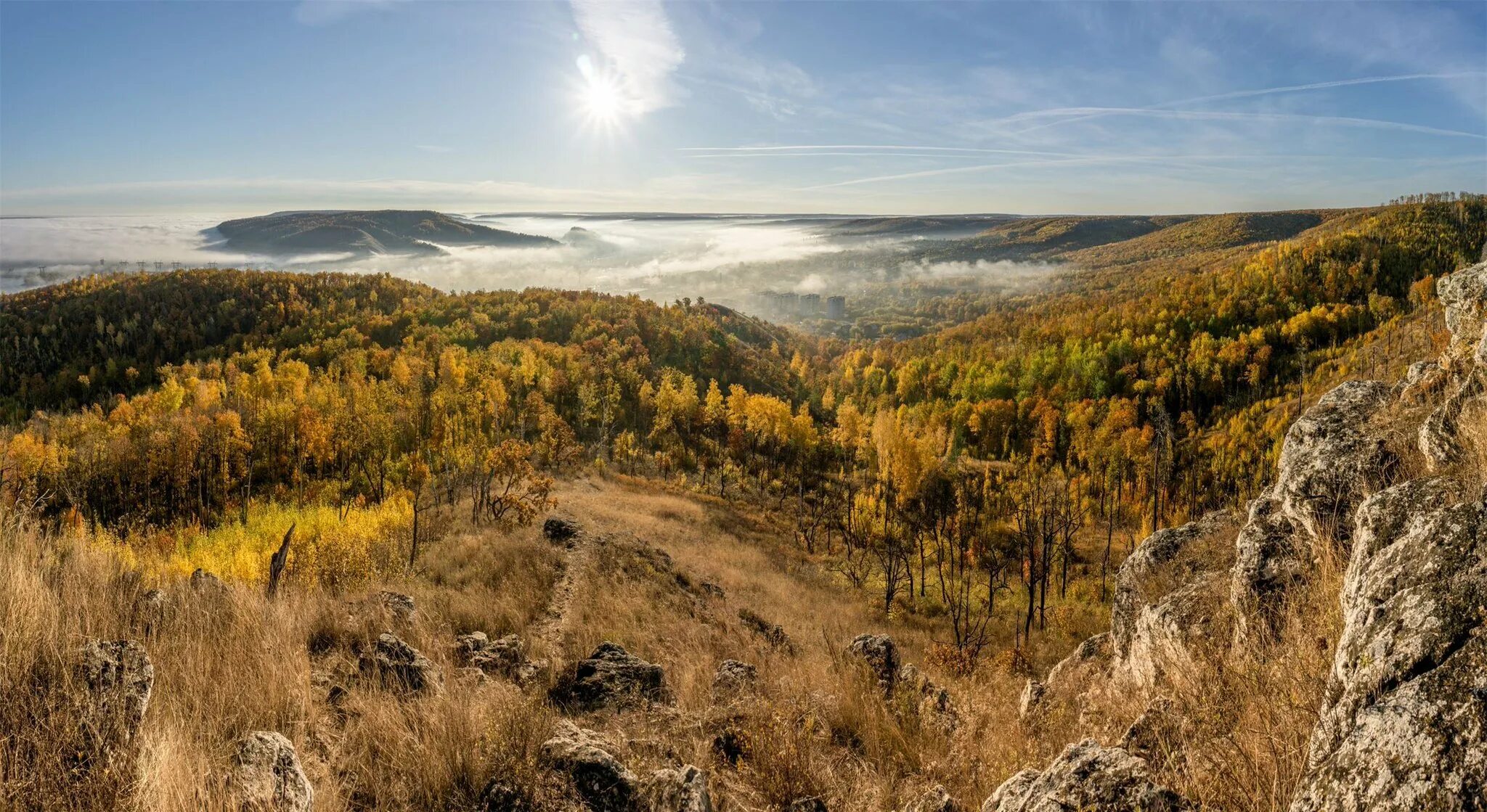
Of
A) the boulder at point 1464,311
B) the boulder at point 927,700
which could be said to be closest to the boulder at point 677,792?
the boulder at point 927,700

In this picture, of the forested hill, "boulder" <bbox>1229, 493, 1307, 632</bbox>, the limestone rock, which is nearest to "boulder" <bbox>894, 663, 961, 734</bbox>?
the limestone rock

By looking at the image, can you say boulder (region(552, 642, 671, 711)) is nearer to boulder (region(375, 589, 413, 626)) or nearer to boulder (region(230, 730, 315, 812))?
boulder (region(375, 589, 413, 626))

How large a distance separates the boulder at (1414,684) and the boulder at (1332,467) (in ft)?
12.7

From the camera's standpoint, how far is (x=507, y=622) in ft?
40.3

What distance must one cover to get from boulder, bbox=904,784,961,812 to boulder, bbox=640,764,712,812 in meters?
1.87

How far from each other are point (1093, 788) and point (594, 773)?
3.89 meters

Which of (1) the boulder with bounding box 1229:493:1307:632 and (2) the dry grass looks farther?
(1) the boulder with bounding box 1229:493:1307:632

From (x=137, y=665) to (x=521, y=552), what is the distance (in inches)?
591

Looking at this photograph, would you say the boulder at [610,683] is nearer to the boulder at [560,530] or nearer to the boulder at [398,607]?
the boulder at [398,607]

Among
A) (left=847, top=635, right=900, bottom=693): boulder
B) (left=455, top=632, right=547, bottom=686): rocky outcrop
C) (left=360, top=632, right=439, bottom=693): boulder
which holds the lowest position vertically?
(left=847, top=635, right=900, bottom=693): boulder

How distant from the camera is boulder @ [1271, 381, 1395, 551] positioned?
8.41 meters

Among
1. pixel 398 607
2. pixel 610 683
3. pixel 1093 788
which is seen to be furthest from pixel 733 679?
pixel 1093 788

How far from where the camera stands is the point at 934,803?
18.6 feet

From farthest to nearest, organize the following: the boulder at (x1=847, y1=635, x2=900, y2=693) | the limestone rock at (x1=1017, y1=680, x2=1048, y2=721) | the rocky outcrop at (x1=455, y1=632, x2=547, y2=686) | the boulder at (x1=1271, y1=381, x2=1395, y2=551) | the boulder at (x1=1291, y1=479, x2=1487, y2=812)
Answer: the boulder at (x1=847, y1=635, x2=900, y2=693) < the limestone rock at (x1=1017, y1=680, x2=1048, y2=721) < the rocky outcrop at (x1=455, y1=632, x2=547, y2=686) < the boulder at (x1=1271, y1=381, x2=1395, y2=551) < the boulder at (x1=1291, y1=479, x2=1487, y2=812)
